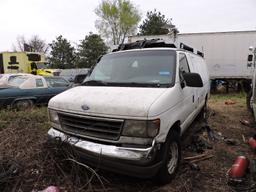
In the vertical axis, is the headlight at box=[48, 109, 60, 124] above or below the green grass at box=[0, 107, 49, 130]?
above

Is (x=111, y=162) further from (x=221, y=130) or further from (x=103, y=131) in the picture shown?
(x=221, y=130)

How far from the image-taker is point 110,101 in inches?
135

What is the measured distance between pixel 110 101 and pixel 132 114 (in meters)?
0.42

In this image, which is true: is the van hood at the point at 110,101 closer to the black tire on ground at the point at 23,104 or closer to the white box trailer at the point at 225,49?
the black tire on ground at the point at 23,104

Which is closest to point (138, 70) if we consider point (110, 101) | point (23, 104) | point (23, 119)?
point (110, 101)

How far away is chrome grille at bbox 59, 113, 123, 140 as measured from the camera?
3.34m

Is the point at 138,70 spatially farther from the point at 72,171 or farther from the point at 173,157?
the point at 72,171

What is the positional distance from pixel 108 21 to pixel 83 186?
47.9m

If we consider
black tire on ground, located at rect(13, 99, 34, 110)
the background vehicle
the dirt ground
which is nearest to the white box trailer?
the background vehicle

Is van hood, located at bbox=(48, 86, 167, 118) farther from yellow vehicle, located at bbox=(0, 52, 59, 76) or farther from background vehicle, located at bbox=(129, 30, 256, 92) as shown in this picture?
yellow vehicle, located at bbox=(0, 52, 59, 76)

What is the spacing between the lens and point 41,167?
3.76 metres

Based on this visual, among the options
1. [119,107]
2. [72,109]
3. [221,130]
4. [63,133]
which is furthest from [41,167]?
[221,130]

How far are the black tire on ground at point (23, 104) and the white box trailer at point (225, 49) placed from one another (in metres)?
9.18

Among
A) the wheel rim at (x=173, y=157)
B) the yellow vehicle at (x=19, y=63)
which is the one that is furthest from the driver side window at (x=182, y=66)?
the yellow vehicle at (x=19, y=63)
